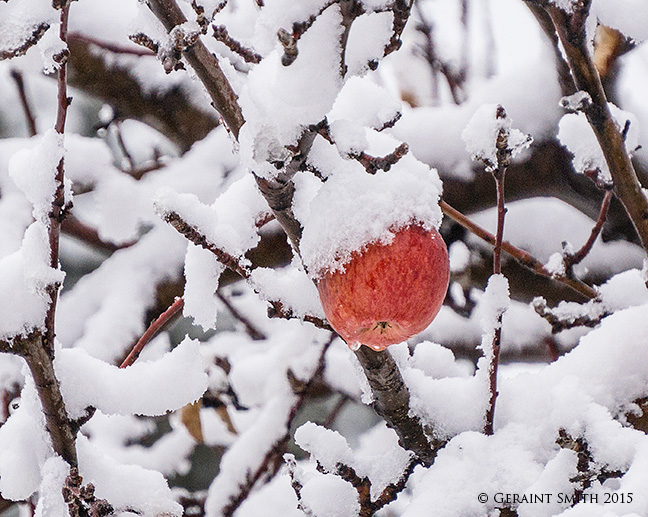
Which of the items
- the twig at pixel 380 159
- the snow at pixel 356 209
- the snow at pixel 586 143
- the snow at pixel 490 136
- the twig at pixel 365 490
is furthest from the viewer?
the snow at pixel 586 143

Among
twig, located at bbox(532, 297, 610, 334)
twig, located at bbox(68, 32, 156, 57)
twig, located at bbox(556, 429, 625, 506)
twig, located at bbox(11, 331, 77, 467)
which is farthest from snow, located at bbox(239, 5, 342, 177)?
twig, located at bbox(68, 32, 156, 57)

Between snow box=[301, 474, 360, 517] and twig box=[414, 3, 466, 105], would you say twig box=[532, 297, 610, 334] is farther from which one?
twig box=[414, 3, 466, 105]

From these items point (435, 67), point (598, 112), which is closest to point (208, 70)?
point (598, 112)

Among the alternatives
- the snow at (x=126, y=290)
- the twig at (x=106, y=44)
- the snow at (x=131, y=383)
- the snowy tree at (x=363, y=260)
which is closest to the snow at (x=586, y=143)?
the snowy tree at (x=363, y=260)

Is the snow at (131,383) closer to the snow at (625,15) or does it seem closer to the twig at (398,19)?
the twig at (398,19)

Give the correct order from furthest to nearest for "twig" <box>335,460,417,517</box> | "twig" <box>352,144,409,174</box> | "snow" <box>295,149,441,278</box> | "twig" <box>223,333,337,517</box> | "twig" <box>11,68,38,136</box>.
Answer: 1. "twig" <box>11,68,38,136</box>
2. "twig" <box>223,333,337,517</box>
3. "twig" <box>335,460,417,517</box>
4. "snow" <box>295,149,441,278</box>
5. "twig" <box>352,144,409,174</box>

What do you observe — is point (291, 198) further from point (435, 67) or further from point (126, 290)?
point (435, 67)

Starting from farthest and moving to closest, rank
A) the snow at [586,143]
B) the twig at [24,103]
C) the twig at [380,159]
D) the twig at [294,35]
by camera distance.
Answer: the twig at [24,103] → the snow at [586,143] → the twig at [380,159] → the twig at [294,35]
